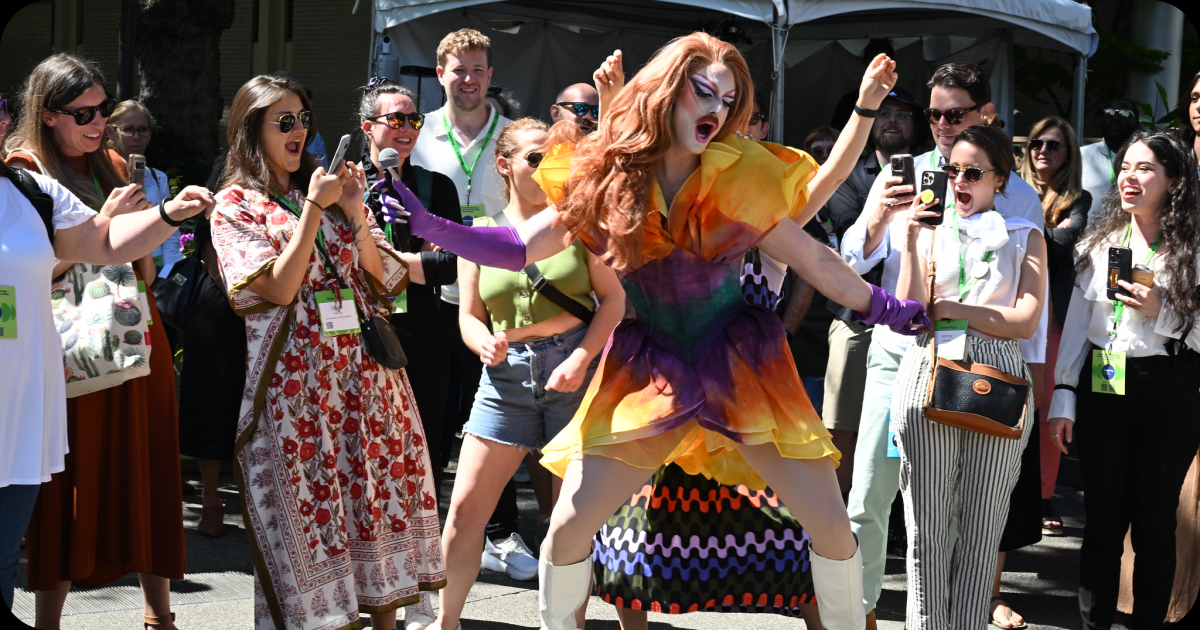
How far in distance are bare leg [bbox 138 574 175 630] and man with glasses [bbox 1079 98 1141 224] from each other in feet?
16.8

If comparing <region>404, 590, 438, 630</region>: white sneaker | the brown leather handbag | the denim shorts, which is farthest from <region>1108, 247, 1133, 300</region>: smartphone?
<region>404, 590, 438, 630</region>: white sneaker

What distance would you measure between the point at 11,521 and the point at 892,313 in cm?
253

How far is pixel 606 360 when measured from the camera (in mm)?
3320

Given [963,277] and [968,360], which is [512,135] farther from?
[968,360]

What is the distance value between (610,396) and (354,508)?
113 cm

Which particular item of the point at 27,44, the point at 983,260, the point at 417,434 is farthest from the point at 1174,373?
the point at 27,44

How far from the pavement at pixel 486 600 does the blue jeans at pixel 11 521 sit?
105cm

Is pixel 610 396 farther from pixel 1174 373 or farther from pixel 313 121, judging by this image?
pixel 1174 373

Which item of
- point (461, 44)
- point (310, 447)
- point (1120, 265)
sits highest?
point (461, 44)

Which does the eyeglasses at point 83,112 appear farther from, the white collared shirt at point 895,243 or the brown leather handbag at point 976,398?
the brown leather handbag at point 976,398

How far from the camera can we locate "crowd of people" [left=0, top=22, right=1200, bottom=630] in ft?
10.3

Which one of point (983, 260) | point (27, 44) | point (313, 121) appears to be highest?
point (27, 44)

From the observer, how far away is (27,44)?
887 inches

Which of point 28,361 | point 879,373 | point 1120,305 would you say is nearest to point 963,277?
point 879,373
